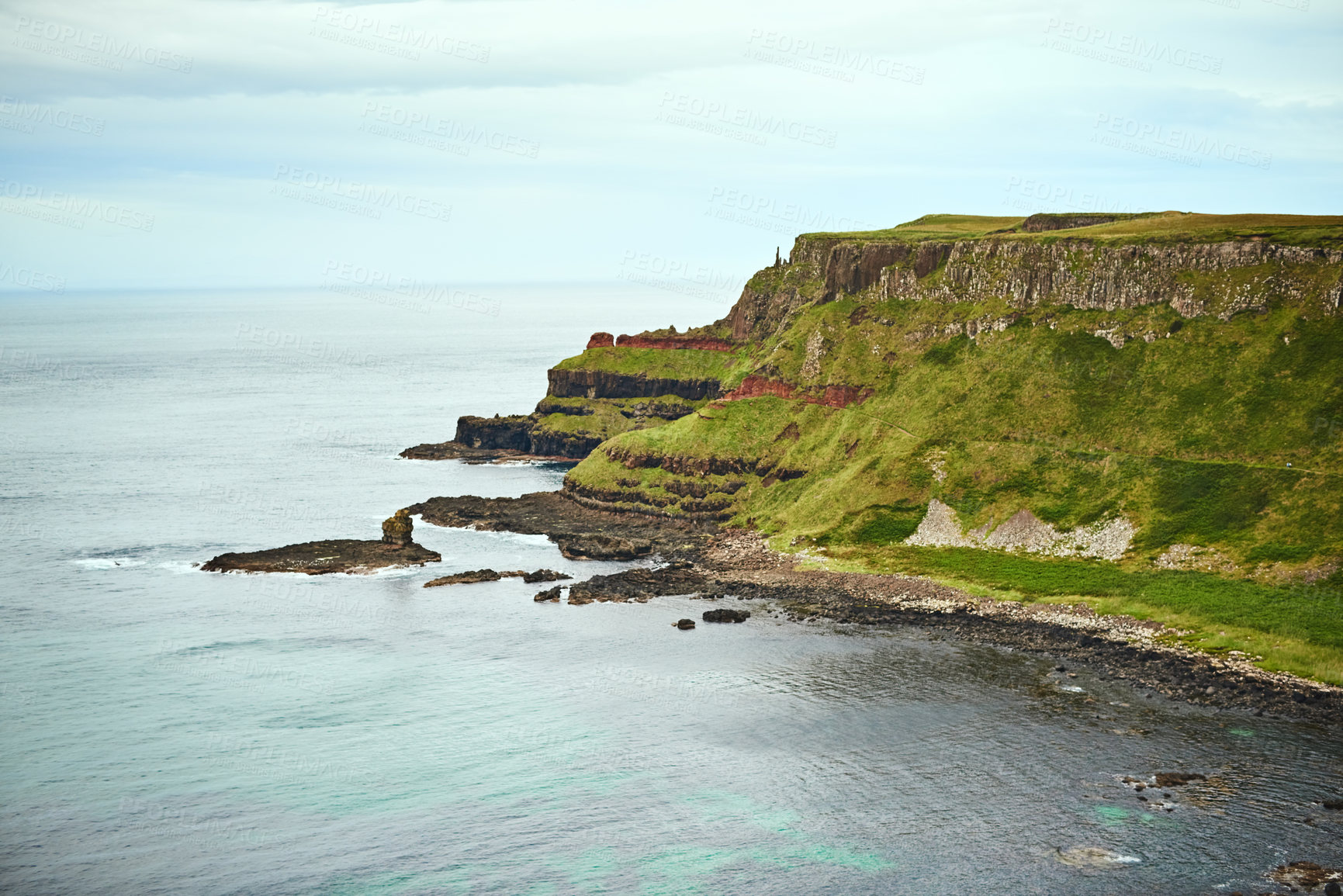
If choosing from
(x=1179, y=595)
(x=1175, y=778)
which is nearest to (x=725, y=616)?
(x=1179, y=595)

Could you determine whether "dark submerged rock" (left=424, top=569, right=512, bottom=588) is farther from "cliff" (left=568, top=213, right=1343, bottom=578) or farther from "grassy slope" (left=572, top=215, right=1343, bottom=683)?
"grassy slope" (left=572, top=215, right=1343, bottom=683)

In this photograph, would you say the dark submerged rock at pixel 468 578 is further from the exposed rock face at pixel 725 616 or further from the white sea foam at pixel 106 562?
the white sea foam at pixel 106 562

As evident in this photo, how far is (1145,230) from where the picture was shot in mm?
149875

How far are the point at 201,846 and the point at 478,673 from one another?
97.6 ft

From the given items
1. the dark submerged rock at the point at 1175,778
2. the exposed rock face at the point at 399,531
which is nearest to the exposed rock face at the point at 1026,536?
the dark submerged rock at the point at 1175,778

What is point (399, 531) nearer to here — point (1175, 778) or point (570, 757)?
point (570, 757)

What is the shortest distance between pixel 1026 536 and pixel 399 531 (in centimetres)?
7044

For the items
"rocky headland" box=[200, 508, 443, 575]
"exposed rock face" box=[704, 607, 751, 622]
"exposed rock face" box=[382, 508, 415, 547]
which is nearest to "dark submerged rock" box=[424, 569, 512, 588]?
"rocky headland" box=[200, 508, 443, 575]

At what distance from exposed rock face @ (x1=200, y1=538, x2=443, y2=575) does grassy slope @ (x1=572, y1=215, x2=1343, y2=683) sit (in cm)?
3663

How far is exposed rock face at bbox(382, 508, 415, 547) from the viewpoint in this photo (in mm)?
129750

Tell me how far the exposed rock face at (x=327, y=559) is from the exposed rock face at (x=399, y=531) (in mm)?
568

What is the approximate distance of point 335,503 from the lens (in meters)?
158

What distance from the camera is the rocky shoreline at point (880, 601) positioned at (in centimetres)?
8388

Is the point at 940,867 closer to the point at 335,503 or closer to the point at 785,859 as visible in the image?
the point at 785,859
